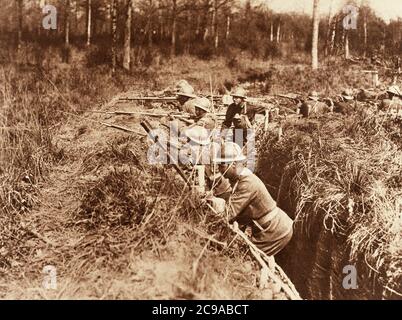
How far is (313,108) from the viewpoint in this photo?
705 cm

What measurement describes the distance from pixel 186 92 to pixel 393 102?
3.29 m

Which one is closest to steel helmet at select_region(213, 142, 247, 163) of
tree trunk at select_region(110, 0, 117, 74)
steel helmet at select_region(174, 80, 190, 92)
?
steel helmet at select_region(174, 80, 190, 92)

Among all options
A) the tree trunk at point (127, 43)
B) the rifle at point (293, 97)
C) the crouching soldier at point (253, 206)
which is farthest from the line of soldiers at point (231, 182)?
the tree trunk at point (127, 43)

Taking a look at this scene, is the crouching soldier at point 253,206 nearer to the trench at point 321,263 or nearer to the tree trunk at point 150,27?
the trench at point 321,263

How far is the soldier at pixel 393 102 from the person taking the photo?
21.1 feet

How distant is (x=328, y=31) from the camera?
8.89 meters

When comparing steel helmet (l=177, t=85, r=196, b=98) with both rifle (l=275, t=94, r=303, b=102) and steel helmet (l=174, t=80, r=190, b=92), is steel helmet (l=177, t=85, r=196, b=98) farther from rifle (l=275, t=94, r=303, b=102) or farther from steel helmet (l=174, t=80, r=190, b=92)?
rifle (l=275, t=94, r=303, b=102)

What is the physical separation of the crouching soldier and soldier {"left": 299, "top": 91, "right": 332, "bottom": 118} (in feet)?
7.42

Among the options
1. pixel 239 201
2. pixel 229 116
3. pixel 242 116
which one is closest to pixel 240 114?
pixel 242 116

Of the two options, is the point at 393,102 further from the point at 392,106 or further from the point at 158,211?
the point at 158,211

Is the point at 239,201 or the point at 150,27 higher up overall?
the point at 150,27

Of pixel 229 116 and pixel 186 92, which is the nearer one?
pixel 186 92

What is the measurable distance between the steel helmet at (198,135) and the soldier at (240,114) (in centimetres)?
112

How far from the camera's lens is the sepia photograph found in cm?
403
